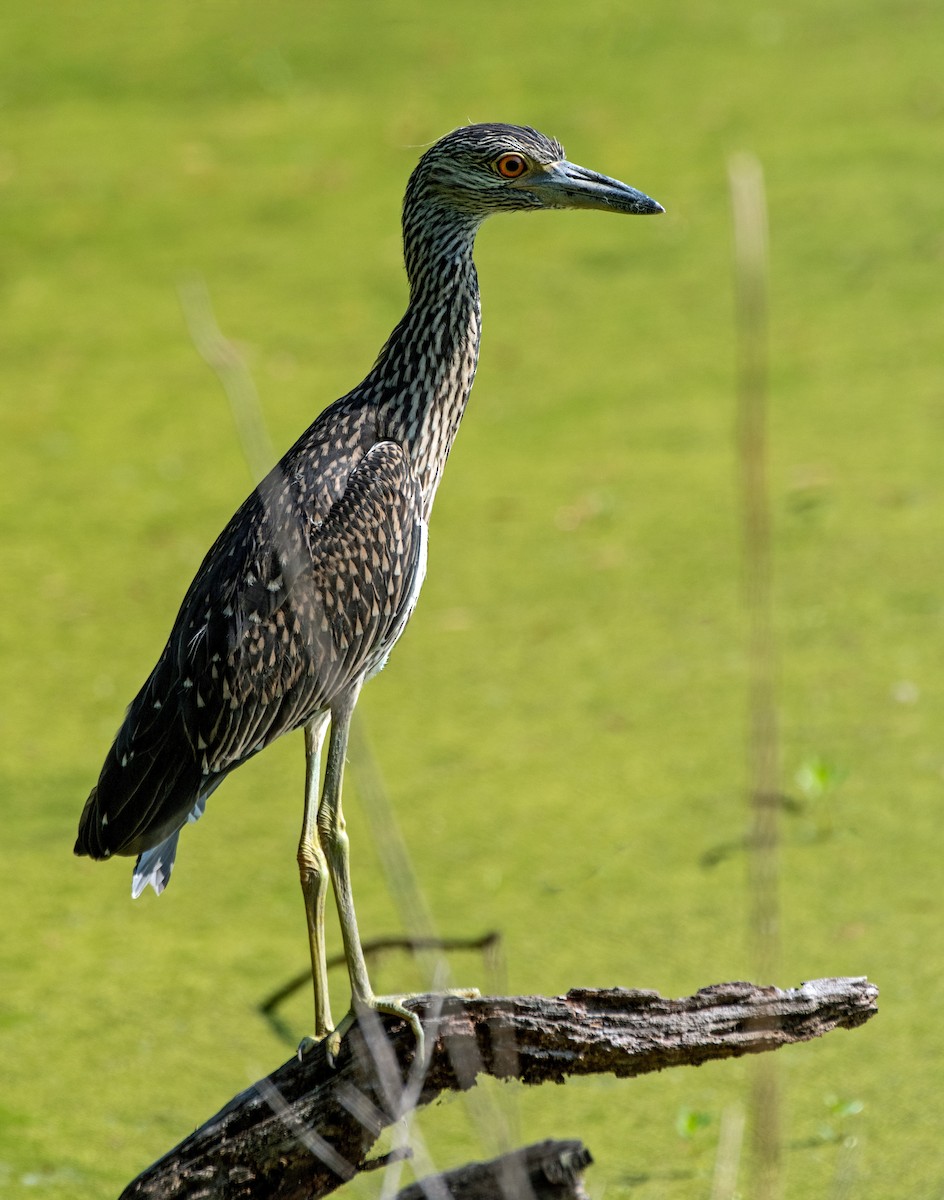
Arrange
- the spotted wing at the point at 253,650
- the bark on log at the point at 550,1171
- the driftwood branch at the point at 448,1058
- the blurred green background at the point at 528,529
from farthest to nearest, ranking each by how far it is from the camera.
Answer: the blurred green background at the point at 528,529 < the spotted wing at the point at 253,650 < the driftwood branch at the point at 448,1058 < the bark on log at the point at 550,1171

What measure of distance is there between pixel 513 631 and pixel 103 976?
60.0 inches

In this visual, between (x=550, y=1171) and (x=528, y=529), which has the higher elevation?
(x=528, y=529)

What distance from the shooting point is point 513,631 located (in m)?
4.55

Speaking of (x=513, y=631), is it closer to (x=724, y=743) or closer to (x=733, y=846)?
(x=724, y=743)

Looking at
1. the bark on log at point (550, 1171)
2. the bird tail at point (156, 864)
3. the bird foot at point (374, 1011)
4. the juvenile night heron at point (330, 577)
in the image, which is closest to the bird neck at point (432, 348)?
the juvenile night heron at point (330, 577)

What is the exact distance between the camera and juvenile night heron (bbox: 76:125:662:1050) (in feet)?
8.41

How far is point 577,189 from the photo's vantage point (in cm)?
263

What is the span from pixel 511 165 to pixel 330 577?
2.23 feet

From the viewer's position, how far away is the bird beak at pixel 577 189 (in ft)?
8.59

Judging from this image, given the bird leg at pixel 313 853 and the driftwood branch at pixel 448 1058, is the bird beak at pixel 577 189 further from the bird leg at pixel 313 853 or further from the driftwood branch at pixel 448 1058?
the driftwood branch at pixel 448 1058

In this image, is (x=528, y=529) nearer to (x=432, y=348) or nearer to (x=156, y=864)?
(x=432, y=348)

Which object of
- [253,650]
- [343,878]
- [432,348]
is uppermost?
[432,348]

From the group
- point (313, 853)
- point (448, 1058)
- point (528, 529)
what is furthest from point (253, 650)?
point (528, 529)

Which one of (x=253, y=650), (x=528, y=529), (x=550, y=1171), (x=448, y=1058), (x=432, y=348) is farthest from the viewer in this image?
(x=528, y=529)
